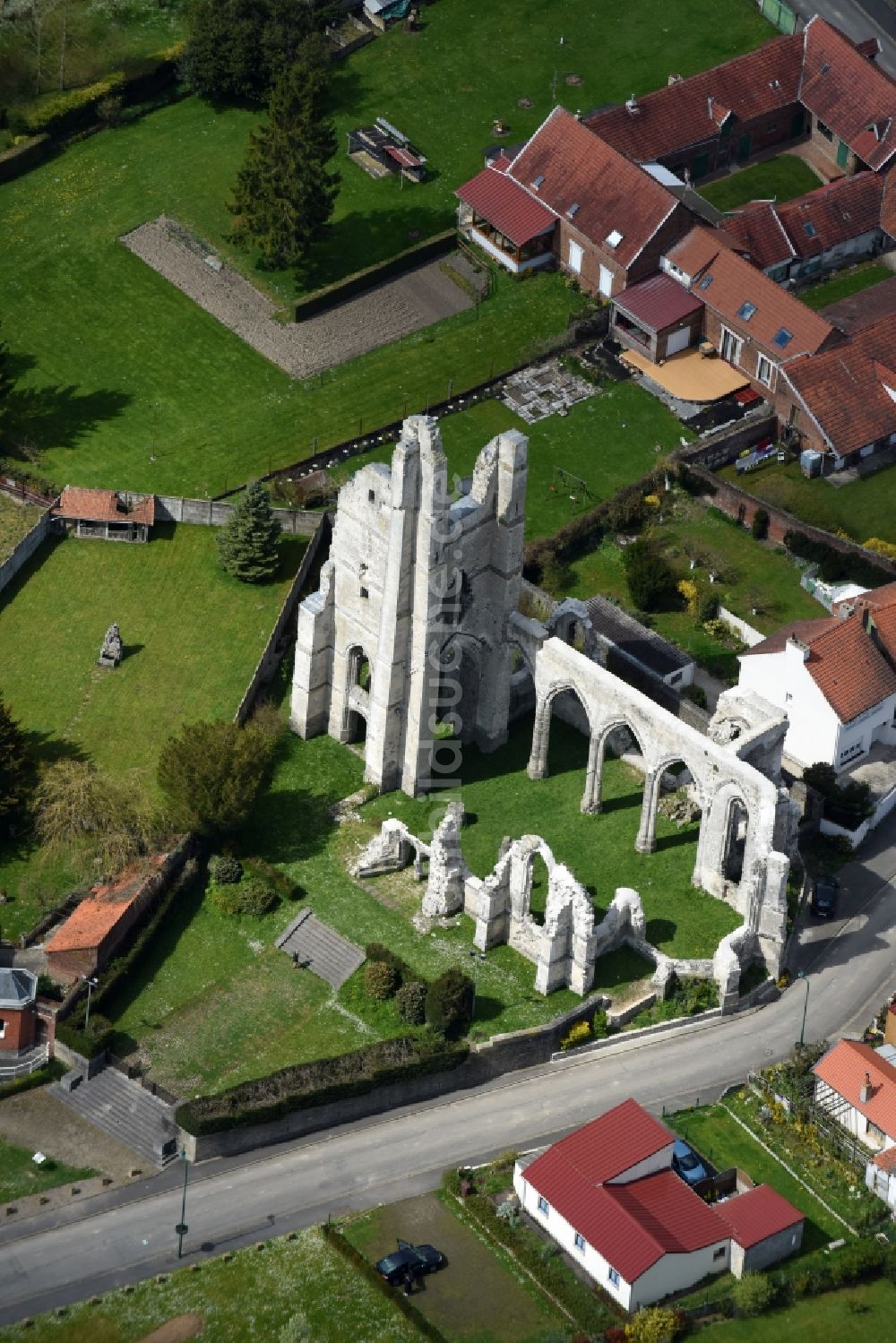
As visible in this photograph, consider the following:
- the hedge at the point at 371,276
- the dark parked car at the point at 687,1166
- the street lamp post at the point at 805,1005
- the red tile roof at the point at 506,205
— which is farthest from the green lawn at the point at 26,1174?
the red tile roof at the point at 506,205

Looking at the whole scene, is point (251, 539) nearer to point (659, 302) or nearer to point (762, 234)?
point (659, 302)

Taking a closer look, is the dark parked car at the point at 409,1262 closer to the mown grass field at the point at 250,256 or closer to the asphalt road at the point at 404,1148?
the asphalt road at the point at 404,1148

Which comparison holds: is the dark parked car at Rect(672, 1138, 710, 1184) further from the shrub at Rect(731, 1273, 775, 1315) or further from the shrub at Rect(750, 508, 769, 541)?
the shrub at Rect(750, 508, 769, 541)

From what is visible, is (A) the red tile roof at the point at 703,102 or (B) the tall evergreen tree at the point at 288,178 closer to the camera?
(B) the tall evergreen tree at the point at 288,178

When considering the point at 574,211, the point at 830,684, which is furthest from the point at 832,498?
the point at 574,211

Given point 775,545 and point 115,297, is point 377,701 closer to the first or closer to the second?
point 775,545

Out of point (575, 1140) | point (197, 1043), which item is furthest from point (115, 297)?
point (575, 1140)
